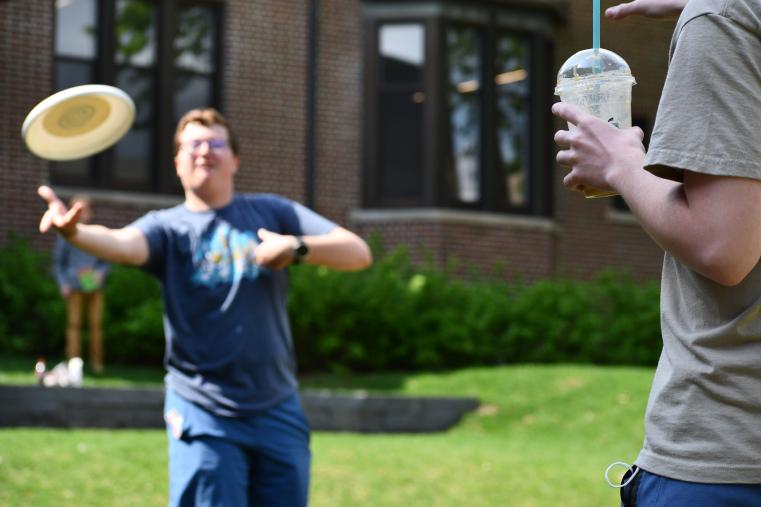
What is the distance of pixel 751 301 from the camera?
2256 mm

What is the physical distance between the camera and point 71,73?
16.5 meters

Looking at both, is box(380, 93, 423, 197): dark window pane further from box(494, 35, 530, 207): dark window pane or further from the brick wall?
the brick wall

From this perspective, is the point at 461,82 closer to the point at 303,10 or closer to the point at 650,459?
the point at 303,10

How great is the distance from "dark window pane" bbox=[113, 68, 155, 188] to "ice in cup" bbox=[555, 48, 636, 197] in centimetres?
1448

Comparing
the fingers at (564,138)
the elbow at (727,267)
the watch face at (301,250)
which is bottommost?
the watch face at (301,250)

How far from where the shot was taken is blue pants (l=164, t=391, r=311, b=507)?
458 cm

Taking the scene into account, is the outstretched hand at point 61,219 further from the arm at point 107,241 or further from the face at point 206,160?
the face at point 206,160

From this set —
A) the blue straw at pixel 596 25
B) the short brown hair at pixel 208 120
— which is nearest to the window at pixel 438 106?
the short brown hair at pixel 208 120

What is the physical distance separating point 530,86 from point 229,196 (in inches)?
539

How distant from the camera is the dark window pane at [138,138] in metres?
16.6

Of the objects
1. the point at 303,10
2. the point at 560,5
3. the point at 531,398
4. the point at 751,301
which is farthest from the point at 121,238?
the point at 560,5

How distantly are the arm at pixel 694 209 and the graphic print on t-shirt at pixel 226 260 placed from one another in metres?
2.72

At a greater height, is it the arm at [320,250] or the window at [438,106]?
the window at [438,106]

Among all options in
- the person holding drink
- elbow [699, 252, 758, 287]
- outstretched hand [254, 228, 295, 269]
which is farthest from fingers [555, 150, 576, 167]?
outstretched hand [254, 228, 295, 269]
